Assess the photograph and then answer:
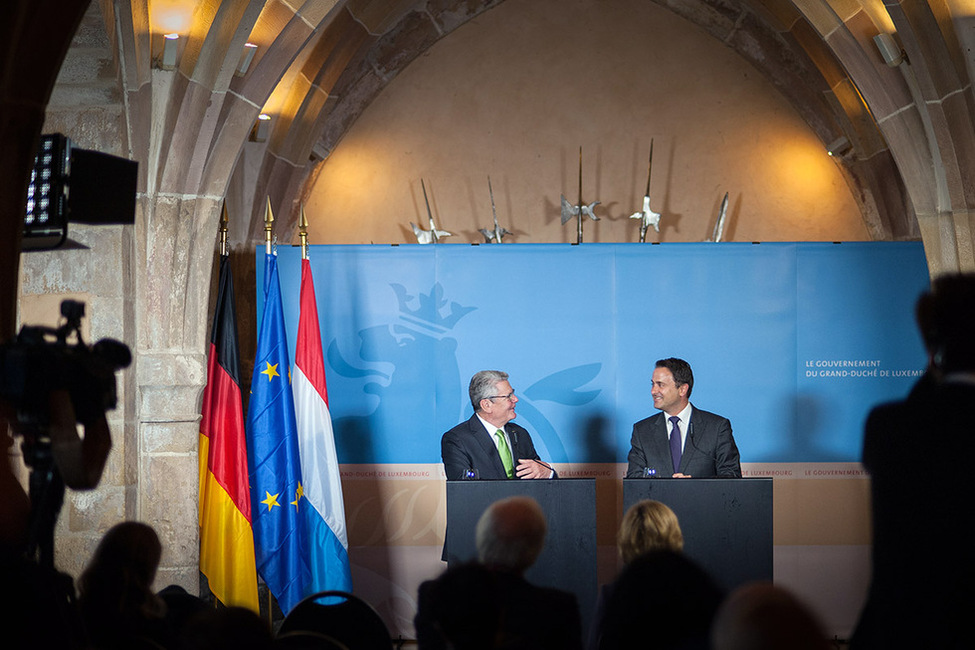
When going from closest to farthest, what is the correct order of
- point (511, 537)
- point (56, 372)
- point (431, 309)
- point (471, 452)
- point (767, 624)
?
point (767, 624) → point (56, 372) → point (511, 537) → point (471, 452) → point (431, 309)

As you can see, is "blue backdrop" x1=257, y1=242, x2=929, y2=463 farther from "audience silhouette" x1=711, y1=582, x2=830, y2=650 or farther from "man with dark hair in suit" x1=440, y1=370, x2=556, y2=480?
"audience silhouette" x1=711, y1=582, x2=830, y2=650

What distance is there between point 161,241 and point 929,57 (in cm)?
463

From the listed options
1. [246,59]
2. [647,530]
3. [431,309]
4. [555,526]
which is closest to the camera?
[647,530]

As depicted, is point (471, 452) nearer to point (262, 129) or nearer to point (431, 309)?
point (431, 309)

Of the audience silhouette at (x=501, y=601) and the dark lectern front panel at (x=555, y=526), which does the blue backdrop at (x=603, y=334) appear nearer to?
the dark lectern front panel at (x=555, y=526)

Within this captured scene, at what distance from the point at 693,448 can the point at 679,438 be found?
0.12m

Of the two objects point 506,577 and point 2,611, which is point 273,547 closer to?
point 506,577

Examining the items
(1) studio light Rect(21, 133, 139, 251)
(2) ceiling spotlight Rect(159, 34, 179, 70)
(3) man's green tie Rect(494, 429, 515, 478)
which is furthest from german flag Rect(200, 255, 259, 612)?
(1) studio light Rect(21, 133, 139, 251)

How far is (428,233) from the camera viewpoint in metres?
9.45

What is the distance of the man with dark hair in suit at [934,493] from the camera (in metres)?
2.33

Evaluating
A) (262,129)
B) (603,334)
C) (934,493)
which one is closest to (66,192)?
(934,493)

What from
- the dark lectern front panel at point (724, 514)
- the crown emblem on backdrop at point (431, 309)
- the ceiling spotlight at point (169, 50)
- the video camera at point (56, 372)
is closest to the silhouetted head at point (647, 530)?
the dark lectern front panel at point (724, 514)

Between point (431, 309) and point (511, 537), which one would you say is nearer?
point (511, 537)

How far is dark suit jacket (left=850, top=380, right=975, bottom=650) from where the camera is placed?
2328 millimetres
